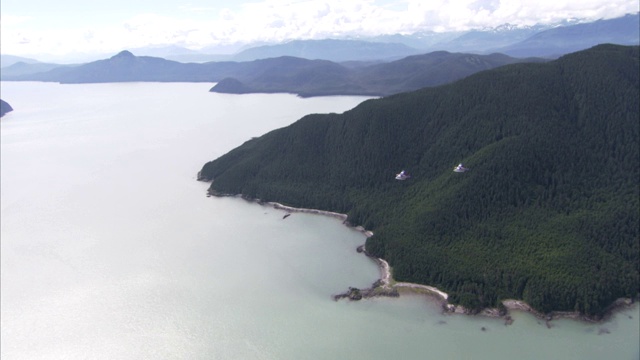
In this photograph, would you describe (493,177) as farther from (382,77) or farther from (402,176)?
(382,77)

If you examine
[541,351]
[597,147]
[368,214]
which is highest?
[597,147]

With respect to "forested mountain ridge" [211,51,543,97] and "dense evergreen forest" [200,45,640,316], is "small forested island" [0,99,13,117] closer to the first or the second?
"forested mountain ridge" [211,51,543,97]

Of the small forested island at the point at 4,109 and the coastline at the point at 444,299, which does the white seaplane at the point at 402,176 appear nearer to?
the coastline at the point at 444,299

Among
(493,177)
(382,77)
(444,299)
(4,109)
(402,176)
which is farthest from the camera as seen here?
(382,77)

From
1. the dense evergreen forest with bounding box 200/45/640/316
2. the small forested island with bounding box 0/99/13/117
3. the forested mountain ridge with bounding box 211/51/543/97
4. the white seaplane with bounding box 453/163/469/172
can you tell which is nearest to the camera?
the dense evergreen forest with bounding box 200/45/640/316

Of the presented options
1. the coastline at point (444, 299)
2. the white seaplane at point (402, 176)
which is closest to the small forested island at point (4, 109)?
the white seaplane at point (402, 176)

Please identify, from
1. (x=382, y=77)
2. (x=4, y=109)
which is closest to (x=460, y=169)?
(x=382, y=77)

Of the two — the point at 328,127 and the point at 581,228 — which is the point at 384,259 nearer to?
the point at 581,228

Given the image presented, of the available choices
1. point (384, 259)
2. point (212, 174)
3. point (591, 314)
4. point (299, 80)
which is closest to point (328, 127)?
point (212, 174)

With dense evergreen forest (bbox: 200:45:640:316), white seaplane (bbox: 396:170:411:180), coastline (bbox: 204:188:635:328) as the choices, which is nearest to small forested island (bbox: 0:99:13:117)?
dense evergreen forest (bbox: 200:45:640:316)
